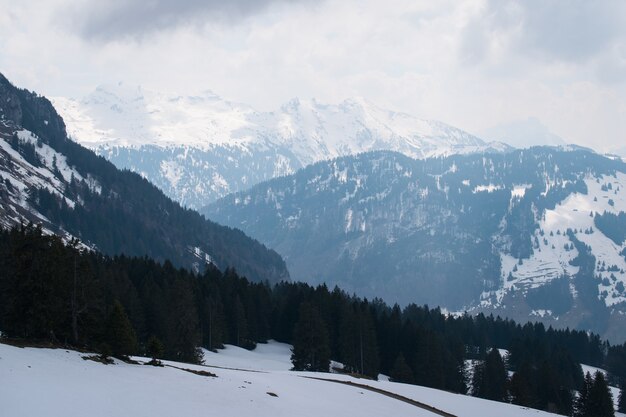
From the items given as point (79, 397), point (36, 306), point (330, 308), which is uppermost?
point (330, 308)

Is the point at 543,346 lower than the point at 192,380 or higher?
higher

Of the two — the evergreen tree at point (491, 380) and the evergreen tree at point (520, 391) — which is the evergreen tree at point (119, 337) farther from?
the evergreen tree at point (491, 380)

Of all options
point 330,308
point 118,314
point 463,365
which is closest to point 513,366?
point 463,365

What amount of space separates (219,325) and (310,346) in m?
18.3

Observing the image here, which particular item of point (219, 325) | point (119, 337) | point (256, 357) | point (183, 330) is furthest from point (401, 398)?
point (219, 325)

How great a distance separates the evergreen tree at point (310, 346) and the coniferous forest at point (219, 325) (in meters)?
0.14

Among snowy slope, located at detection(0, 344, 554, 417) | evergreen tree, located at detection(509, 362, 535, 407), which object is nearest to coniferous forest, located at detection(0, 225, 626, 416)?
evergreen tree, located at detection(509, 362, 535, 407)

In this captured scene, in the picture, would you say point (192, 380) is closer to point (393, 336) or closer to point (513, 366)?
point (393, 336)

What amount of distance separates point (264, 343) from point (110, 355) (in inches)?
3079

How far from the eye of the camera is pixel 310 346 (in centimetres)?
10225

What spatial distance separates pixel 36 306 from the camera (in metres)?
57.2

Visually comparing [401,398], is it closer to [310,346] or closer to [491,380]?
[310,346]

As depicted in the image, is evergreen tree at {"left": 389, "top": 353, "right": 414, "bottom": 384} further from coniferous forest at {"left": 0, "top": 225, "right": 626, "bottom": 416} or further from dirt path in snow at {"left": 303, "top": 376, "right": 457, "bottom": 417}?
dirt path in snow at {"left": 303, "top": 376, "right": 457, "bottom": 417}

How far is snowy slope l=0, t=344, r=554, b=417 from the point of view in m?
36.5
